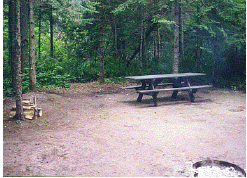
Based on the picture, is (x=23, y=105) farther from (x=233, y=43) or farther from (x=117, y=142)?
(x=233, y=43)

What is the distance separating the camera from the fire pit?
14.2ft

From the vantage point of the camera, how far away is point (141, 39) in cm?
1569

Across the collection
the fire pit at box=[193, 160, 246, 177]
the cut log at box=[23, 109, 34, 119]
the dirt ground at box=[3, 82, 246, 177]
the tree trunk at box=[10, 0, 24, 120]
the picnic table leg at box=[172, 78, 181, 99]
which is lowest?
the fire pit at box=[193, 160, 246, 177]

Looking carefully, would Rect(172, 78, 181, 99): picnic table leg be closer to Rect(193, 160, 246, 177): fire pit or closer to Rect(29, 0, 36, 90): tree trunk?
Rect(29, 0, 36, 90): tree trunk

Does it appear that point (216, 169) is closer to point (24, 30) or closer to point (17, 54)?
point (17, 54)

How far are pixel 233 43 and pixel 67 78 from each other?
28.9ft

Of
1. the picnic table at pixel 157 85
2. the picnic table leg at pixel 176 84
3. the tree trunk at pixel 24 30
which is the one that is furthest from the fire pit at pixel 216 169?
the tree trunk at pixel 24 30

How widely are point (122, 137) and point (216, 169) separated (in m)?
2.27

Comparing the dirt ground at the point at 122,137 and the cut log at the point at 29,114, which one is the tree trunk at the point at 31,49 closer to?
the dirt ground at the point at 122,137

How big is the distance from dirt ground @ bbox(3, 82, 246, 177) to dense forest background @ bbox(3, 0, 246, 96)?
370 cm

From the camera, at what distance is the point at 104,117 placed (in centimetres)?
795

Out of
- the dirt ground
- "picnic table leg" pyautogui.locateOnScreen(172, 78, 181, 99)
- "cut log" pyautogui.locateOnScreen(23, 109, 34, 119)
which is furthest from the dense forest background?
"cut log" pyautogui.locateOnScreen(23, 109, 34, 119)

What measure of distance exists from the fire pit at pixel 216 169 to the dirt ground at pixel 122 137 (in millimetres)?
118

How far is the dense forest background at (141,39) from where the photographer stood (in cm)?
1269
